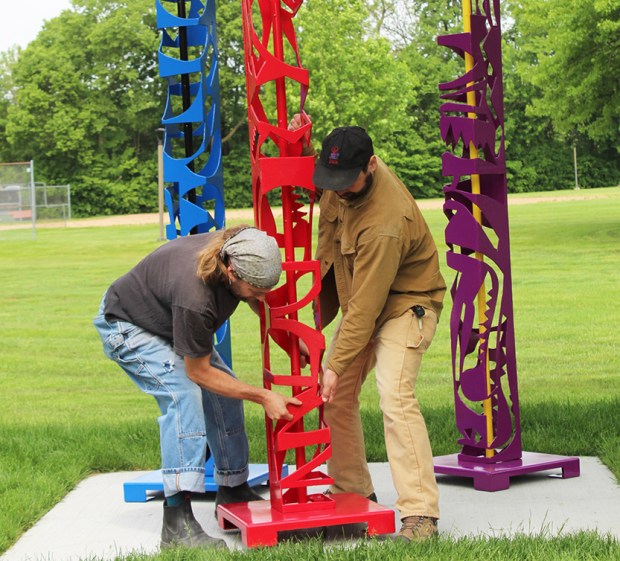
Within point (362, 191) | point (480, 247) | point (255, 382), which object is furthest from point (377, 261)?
point (255, 382)

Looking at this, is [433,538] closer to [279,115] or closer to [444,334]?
[279,115]

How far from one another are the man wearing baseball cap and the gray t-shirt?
57cm

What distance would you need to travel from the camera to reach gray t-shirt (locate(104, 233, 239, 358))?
15.9 ft

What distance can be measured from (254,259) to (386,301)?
85 cm

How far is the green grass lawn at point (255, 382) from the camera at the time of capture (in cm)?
614

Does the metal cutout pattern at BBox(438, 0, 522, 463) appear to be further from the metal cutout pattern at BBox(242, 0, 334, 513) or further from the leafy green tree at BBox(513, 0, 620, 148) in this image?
the leafy green tree at BBox(513, 0, 620, 148)

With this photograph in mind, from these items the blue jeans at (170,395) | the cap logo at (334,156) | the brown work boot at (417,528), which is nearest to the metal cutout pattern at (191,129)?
the blue jeans at (170,395)

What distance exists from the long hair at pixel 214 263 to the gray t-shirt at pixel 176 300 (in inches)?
2.4

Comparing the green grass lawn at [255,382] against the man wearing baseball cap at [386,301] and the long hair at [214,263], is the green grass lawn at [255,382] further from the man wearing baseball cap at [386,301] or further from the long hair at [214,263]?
the long hair at [214,263]

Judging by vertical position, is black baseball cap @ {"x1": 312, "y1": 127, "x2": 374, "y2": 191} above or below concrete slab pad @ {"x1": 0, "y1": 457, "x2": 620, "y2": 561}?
above

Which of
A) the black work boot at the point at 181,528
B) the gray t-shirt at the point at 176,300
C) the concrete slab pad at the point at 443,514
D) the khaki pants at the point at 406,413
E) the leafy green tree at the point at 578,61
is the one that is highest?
the leafy green tree at the point at 578,61

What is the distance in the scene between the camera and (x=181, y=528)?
518 centimetres

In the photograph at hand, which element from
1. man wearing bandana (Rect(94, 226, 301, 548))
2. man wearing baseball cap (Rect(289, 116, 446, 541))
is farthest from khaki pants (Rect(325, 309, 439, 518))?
man wearing bandana (Rect(94, 226, 301, 548))

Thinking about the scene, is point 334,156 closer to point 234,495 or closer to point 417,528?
point 417,528
